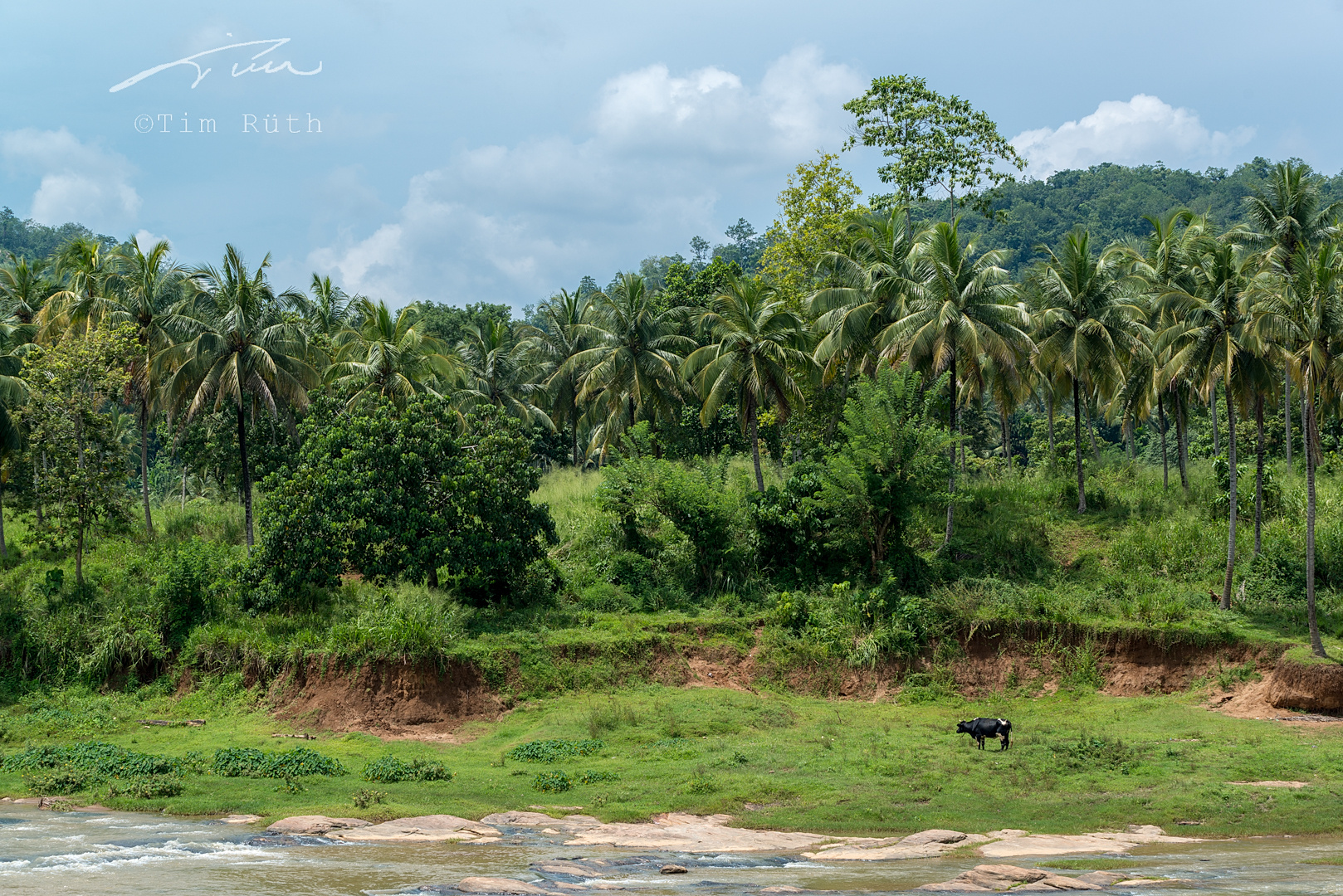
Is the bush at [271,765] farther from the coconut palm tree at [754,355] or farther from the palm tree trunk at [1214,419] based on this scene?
the palm tree trunk at [1214,419]

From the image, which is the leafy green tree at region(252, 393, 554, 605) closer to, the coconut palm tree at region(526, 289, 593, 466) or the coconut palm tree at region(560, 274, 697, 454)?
the coconut palm tree at region(560, 274, 697, 454)

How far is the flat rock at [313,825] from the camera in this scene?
53.3ft

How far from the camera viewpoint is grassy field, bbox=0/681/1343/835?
17453mm

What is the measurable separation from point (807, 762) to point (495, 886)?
8904 millimetres

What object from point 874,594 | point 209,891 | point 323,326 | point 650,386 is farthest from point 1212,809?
point 323,326

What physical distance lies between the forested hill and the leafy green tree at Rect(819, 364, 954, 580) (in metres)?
79.9

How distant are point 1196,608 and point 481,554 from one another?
64.0ft

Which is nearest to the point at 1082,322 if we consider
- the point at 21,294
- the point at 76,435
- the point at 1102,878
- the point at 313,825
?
the point at 1102,878

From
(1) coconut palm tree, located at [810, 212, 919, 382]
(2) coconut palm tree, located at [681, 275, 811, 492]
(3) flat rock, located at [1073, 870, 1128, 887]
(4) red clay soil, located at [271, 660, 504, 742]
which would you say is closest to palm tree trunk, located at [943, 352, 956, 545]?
(1) coconut palm tree, located at [810, 212, 919, 382]

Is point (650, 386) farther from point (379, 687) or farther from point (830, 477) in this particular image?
point (379, 687)

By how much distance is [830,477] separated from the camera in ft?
103

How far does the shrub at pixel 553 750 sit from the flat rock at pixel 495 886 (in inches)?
337

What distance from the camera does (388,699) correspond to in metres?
25.5

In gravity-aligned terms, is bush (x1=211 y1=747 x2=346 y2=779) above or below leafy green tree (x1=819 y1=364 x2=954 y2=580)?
below
